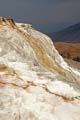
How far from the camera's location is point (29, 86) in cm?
1355

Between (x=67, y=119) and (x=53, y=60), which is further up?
(x=53, y=60)

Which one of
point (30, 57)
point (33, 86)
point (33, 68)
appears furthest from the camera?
point (30, 57)

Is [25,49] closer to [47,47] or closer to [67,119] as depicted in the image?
[47,47]

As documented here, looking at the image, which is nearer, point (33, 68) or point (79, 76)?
point (33, 68)

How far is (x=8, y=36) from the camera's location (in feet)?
54.0

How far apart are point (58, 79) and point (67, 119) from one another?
7.29 ft

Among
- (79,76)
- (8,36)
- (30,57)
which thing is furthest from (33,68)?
(79,76)

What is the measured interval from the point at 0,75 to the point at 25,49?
109 inches

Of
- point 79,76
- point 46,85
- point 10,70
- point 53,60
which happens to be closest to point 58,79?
point 46,85

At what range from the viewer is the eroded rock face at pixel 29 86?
491 inches

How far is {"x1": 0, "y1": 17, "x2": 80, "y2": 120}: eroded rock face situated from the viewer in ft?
40.9

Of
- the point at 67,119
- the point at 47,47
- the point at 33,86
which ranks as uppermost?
the point at 47,47

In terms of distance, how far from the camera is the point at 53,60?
61.1 feet

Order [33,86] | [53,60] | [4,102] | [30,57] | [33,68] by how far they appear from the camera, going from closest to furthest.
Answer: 1. [4,102]
2. [33,86]
3. [33,68]
4. [30,57]
5. [53,60]
